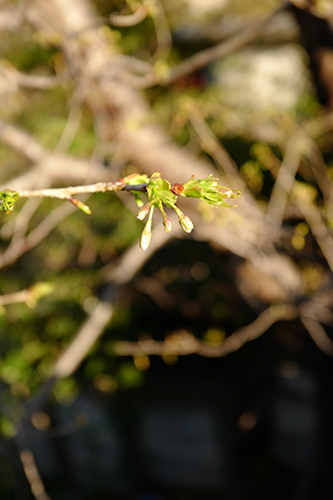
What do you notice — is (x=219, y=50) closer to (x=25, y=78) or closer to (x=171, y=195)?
(x=25, y=78)

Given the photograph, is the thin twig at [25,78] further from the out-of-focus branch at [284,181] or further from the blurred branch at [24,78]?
the out-of-focus branch at [284,181]

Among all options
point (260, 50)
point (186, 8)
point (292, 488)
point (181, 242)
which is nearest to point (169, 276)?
point (181, 242)

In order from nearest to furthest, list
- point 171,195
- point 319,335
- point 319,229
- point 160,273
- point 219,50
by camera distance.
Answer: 1. point 171,195
2. point 219,50
3. point 319,229
4. point 319,335
5. point 160,273

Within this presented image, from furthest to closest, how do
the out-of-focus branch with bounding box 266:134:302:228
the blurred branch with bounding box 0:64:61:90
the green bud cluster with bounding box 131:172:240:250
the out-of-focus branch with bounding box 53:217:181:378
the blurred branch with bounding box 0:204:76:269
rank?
the out-of-focus branch with bounding box 266:134:302:228
the out-of-focus branch with bounding box 53:217:181:378
the blurred branch with bounding box 0:64:61:90
the blurred branch with bounding box 0:204:76:269
the green bud cluster with bounding box 131:172:240:250

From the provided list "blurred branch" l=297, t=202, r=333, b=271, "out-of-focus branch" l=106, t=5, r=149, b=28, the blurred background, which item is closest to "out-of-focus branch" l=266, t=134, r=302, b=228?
the blurred background

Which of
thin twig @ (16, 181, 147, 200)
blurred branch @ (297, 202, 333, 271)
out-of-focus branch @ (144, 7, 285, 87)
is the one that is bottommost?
thin twig @ (16, 181, 147, 200)

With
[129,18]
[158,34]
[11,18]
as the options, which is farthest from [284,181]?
[11,18]

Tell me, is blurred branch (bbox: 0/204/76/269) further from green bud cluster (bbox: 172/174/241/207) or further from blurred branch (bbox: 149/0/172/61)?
green bud cluster (bbox: 172/174/241/207)

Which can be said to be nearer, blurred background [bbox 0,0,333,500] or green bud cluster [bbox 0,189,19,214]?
green bud cluster [bbox 0,189,19,214]
